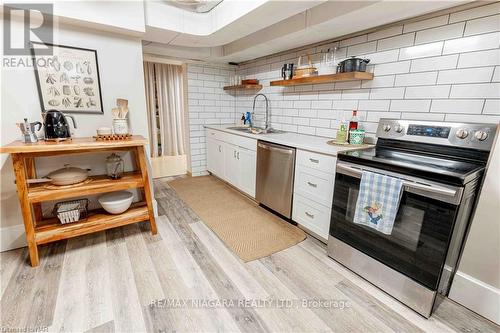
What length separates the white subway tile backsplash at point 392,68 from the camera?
1896 mm

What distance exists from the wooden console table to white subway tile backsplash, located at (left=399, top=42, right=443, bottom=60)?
2.30 meters

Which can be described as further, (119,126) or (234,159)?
(234,159)

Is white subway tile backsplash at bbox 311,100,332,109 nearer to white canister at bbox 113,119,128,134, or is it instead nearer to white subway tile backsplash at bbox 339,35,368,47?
white subway tile backsplash at bbox 339,35,368,47

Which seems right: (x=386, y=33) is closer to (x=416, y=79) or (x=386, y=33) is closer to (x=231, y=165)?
(x=416, y=79)

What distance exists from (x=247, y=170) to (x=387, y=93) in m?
1.71

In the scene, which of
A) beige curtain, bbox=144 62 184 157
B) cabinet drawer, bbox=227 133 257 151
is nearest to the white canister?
cabinet drawer, bbox=227 133 257 151

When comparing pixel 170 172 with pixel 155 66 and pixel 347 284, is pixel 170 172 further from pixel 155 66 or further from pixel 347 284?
pixel 347 284

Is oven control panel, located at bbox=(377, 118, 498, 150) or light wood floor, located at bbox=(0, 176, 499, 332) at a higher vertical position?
oven control panel, located at bbox=(377, 118, 498, 150)

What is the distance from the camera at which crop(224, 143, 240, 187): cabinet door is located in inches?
125

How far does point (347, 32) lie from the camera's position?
2.14m

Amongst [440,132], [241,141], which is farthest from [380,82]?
[241,141]

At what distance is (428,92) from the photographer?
5.85 ft

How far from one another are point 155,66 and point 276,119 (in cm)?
301

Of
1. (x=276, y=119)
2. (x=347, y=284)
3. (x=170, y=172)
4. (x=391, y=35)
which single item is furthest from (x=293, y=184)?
(x=170, y=172)
